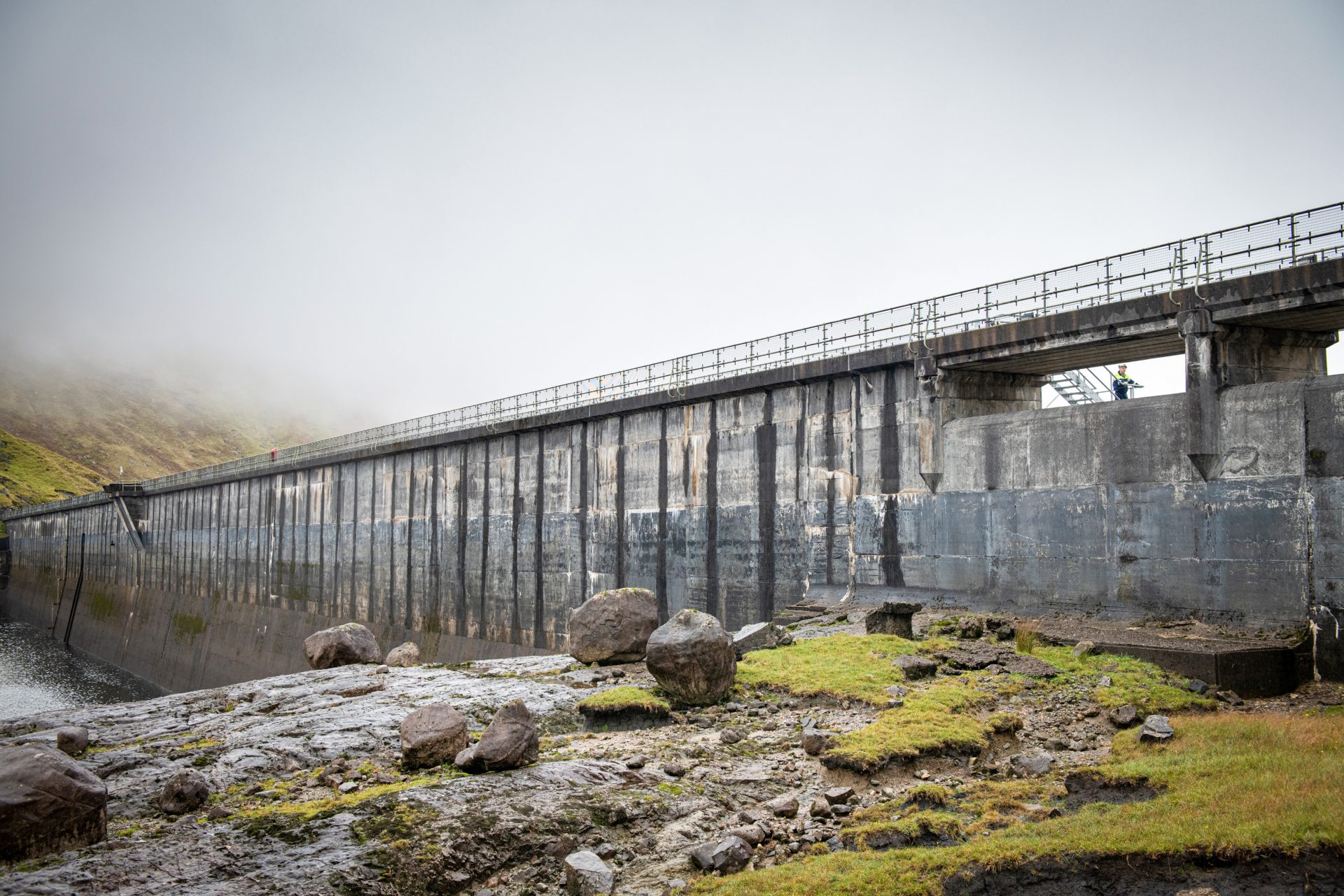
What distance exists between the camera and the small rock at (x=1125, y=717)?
11688 millimetres

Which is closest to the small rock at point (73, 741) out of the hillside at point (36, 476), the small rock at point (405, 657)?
the small rock at point (405, 657)

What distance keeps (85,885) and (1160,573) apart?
1822 cm

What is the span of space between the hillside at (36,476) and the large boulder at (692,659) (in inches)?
5313

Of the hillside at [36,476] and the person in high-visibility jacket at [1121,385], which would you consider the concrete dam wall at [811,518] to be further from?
the hillside at [36,476]

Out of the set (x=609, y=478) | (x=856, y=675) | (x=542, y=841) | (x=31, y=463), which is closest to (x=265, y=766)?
(x=542, y=841)

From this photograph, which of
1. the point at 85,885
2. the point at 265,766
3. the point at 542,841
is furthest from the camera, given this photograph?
the point at 265,766

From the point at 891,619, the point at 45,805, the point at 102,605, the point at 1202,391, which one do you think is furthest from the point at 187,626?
the point at 1202,391

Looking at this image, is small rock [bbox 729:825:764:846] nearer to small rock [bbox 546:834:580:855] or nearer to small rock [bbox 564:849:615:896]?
small rock [bbox 564:849:615:896]

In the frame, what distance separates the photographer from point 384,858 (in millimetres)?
7828

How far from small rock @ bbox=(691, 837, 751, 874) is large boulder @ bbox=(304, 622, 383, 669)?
1106 centimetres

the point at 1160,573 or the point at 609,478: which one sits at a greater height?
the point at 609,478

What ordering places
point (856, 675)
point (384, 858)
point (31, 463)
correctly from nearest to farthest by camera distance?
point (384, 858) → point (856, 675) → point (31, 463)

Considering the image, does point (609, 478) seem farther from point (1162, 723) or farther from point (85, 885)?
point (85, 885)

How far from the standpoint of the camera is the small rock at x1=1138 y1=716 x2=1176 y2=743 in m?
10.5
